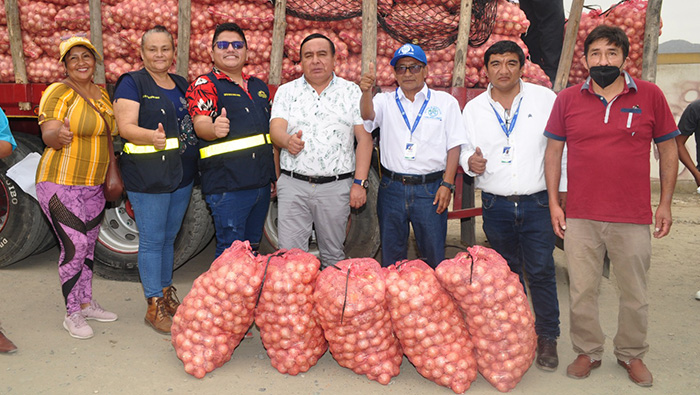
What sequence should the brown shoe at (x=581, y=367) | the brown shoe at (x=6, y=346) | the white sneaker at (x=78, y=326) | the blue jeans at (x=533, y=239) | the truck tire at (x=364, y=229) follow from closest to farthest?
the brown shoe at (x=581, y=367)
the blue jeans at (x=533, y=239)
the brown shoe at (x=6, y=346)
the white sneaker at (x=78, y=326)
the truck tire at (x=364, y=229)

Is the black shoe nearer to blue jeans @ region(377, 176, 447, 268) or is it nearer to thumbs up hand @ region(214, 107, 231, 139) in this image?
blue jeans @ region(377, 176, 447, 268)

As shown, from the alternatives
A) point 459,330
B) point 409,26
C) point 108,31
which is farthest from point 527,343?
point 108,31

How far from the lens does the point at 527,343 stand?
9.54ft

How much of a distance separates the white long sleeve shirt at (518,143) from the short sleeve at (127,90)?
2.08 m

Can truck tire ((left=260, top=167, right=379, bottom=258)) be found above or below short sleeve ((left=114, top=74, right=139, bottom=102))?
below

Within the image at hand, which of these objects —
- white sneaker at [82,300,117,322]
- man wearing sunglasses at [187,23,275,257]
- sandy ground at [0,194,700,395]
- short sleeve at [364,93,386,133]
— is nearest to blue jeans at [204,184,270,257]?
man wearing sunglasses at [187,23,275,257]

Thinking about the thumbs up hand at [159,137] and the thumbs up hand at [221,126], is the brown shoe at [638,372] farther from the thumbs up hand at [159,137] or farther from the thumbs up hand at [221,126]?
the thumbs up hand at [159,137]

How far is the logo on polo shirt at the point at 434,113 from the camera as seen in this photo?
11.0ft

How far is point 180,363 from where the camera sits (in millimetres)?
3223

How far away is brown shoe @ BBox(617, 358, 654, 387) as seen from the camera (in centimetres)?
296

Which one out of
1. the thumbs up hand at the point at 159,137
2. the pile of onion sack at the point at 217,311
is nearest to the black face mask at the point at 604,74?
the pile of onion sack at the point at 217,311

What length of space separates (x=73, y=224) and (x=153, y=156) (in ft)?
2.37

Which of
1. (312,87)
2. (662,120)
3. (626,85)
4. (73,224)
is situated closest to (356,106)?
(312,87)

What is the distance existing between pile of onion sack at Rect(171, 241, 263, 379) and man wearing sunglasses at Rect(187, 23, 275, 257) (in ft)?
1.63
